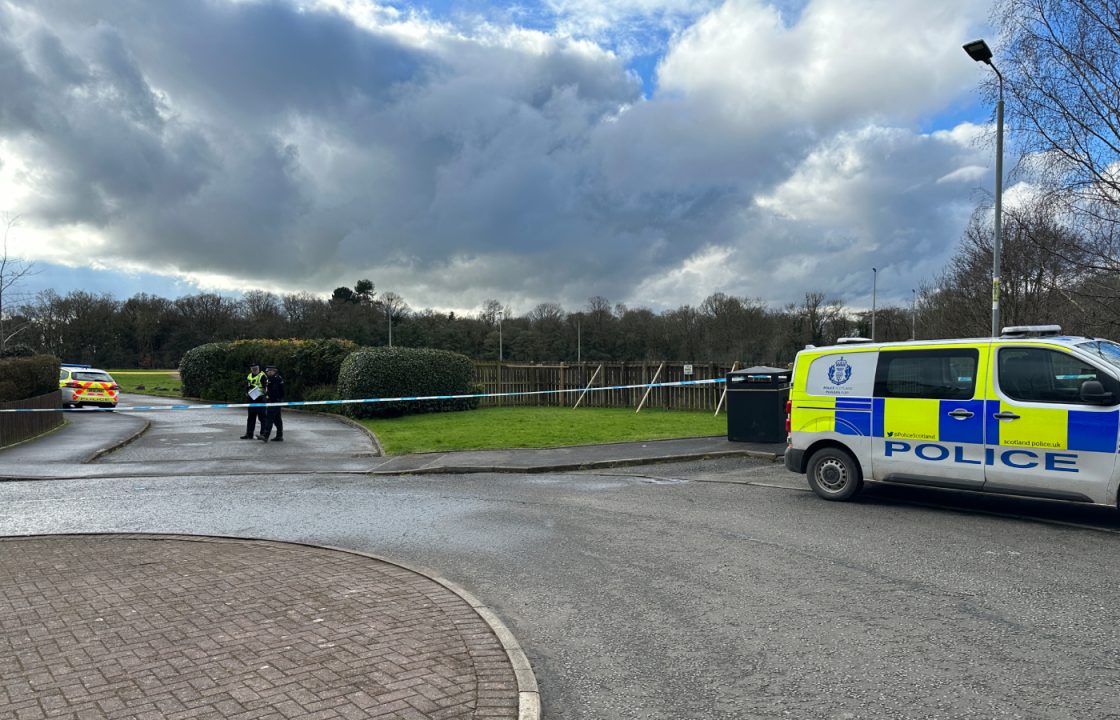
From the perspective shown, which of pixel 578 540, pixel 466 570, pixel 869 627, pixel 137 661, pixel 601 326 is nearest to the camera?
pixel 137 661

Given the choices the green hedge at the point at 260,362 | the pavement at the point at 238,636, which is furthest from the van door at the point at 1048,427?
the green hedge at the point at 260,362

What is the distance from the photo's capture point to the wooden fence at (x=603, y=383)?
75.4ft

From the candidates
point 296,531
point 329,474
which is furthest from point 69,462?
point 296,531

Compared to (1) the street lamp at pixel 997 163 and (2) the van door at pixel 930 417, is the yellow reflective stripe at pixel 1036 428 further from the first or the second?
(1) the street lamp at pixel 997 163

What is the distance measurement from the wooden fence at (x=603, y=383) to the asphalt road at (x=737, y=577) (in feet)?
40.0

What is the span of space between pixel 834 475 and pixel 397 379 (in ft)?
51.9

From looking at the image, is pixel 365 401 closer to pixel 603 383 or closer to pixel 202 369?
pixel 603 383

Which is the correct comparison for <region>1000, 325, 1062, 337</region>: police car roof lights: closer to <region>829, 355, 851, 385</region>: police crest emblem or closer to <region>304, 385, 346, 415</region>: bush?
<region>829, 355, 851, 385</region>: police crest emblem

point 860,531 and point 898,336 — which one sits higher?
point 898,336

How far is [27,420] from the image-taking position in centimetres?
1602

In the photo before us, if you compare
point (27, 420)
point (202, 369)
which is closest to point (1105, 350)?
point (27, 420)

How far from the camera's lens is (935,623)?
4.77m

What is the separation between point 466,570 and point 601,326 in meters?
79.3

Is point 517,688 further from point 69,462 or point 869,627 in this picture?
point 69,462
